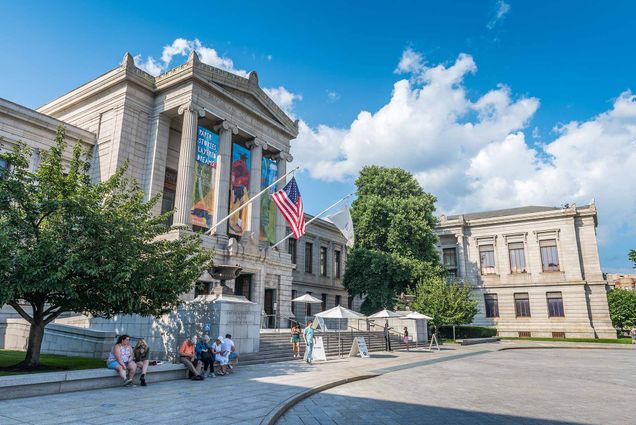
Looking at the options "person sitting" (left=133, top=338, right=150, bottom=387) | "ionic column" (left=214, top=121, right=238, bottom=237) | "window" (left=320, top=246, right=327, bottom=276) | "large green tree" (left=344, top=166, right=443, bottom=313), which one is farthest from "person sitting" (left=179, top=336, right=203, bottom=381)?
"window" (left=320, top=246, right=327, bottom=276)

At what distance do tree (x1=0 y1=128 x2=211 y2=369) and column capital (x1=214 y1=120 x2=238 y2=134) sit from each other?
57.0 feet

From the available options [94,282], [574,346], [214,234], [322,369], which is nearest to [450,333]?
[574,346]

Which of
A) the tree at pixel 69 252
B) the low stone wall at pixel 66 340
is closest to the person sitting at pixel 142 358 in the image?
the tree at pixel 69 252

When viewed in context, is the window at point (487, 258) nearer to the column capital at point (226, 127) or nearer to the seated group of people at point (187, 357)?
the column capital at point (226, 127)

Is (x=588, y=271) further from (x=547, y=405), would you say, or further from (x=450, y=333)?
(x=547, y=405)

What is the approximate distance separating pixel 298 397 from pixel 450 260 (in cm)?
4939

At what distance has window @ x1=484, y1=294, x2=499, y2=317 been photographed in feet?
171

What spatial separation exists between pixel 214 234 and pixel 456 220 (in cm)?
3680

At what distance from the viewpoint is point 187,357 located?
43.4 feet

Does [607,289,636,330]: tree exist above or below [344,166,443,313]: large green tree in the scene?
below

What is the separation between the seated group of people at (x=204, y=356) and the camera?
13180mm

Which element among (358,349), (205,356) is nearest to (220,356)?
(205,356)

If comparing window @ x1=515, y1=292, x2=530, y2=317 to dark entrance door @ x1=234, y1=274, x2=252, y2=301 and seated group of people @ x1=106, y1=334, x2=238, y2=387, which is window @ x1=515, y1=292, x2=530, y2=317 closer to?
dark entrance door @ x1=234, y1=274, x2=252, y2=301

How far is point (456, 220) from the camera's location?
2189 inches
